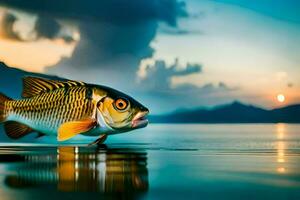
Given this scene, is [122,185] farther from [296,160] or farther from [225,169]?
[296,160]

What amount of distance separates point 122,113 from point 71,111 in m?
0.82

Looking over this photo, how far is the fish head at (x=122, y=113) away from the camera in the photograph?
8.83m

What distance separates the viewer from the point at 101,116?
29.2 feet

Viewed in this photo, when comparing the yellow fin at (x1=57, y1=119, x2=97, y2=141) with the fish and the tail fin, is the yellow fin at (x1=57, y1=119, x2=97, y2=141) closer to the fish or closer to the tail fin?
the fish

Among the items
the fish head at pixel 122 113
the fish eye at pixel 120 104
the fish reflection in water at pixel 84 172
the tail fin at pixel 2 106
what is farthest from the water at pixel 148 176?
the fish eye at pixel 120 104

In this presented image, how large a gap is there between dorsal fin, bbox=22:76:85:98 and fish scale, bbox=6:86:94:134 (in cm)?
15

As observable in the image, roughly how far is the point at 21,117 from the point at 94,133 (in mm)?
1355

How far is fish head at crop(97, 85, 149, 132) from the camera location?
883 centimetres

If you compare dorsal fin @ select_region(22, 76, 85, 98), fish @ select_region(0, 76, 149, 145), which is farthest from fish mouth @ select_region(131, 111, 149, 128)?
dorsal fin @ select_region(22, 76, 85, 98)

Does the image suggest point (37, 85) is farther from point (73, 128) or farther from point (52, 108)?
point (73, 128)

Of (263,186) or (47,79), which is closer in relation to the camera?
(263,186)

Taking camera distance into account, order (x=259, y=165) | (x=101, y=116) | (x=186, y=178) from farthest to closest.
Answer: (x=101, y=116) < (x=259, y=165) < (x=186, y=178)

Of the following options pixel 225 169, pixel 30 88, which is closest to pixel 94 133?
pixel 30 88

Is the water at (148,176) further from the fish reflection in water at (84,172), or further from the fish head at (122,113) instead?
the fish head at (122,113)
